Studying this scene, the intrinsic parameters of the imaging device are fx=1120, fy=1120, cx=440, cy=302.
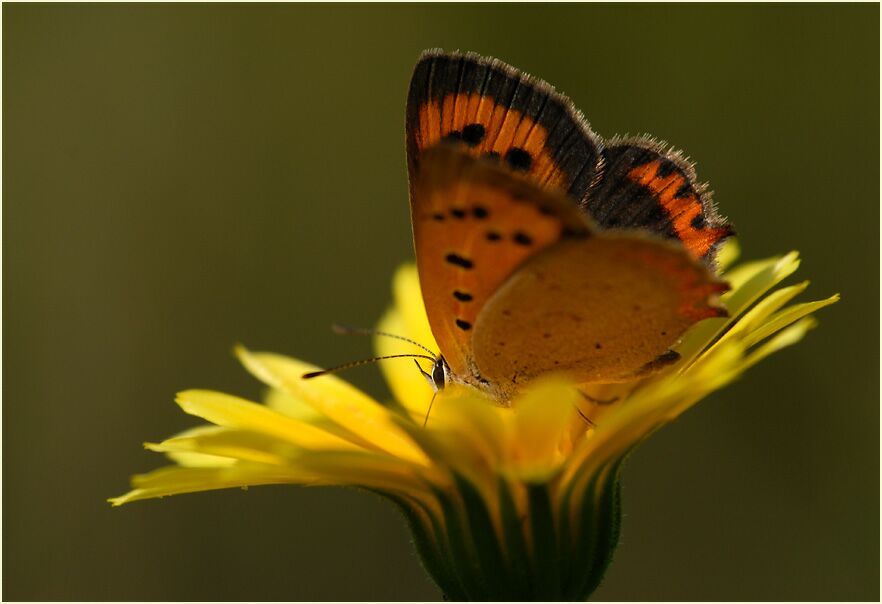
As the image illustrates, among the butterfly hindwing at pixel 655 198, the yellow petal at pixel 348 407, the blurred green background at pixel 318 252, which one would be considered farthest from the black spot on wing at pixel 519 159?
the blurred green background at pixel 318 252

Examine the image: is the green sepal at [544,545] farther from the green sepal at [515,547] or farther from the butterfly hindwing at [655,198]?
the butterfly hindwing at [655,198]

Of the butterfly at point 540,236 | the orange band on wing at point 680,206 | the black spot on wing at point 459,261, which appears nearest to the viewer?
the butterfly at point 540,236

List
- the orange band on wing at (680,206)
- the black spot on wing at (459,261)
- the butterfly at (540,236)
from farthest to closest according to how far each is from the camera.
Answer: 1. the orange band on wing at (680,206)
2. the black spot on wing at (459,261)
3. the butterfly at (540,236)

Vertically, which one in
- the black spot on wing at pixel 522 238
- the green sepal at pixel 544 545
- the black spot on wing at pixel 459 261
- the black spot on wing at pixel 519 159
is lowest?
the green sepal at pixel 544 545

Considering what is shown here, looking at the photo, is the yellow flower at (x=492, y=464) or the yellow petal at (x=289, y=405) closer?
the yellow flower at (x=492, y=464)

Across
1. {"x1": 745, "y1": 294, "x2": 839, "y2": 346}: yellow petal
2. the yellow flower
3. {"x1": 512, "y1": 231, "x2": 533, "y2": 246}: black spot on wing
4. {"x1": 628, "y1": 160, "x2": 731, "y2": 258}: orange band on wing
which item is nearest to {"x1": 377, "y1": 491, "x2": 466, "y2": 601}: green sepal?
the yellow flower

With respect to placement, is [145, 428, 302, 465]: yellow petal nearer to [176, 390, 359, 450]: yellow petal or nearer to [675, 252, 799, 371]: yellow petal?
[176, 390, 359, 450]: yellow petal

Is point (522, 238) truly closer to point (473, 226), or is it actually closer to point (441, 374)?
point (473, 226)

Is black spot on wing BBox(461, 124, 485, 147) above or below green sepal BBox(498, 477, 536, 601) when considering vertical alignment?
above
